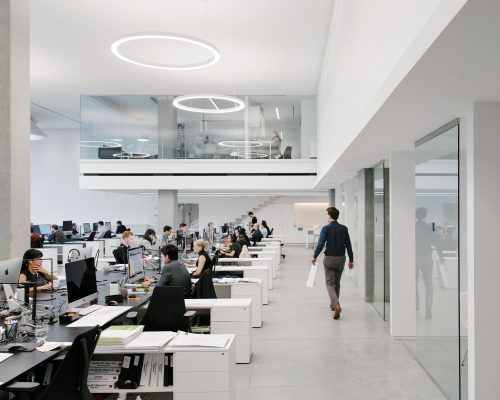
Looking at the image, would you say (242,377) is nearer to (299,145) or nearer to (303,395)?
(303,395)

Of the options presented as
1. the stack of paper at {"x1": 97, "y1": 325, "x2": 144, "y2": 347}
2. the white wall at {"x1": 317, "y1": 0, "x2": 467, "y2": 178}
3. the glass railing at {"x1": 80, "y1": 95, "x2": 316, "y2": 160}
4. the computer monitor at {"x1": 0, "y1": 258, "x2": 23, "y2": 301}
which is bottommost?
the stack of paper at {"x1": 97, "y1": 325, "x2": 144, "y2": 347}

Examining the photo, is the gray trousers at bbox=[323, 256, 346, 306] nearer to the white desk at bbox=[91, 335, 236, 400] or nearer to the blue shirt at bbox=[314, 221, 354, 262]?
the blue shirt at bbox=[314, 221, 354, 262]

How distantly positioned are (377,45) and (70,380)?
3.71m

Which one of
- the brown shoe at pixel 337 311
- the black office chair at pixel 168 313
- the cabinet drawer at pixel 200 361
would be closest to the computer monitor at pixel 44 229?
the brown shoe at pixel 337 311

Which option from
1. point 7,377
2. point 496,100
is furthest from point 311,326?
point 7,377

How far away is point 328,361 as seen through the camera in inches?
230

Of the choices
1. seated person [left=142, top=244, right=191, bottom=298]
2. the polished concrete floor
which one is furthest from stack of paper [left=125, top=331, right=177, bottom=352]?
seated person [left=142, top=244, right=191, bottom=298]

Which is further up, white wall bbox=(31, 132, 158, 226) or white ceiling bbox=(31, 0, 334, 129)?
white ceiling bbox=(31, 0, 334, 129)

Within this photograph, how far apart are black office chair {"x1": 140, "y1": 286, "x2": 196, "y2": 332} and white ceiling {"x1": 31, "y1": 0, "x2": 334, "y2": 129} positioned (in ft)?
21.4

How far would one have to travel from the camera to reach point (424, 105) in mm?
4012

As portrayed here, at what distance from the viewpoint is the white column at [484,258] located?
3.68 metres

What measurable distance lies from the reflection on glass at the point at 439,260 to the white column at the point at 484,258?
727mm

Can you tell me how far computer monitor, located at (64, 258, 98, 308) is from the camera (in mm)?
4520

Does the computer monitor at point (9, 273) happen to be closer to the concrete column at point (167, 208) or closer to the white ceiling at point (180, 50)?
the white ceiling at point (180, 50)
